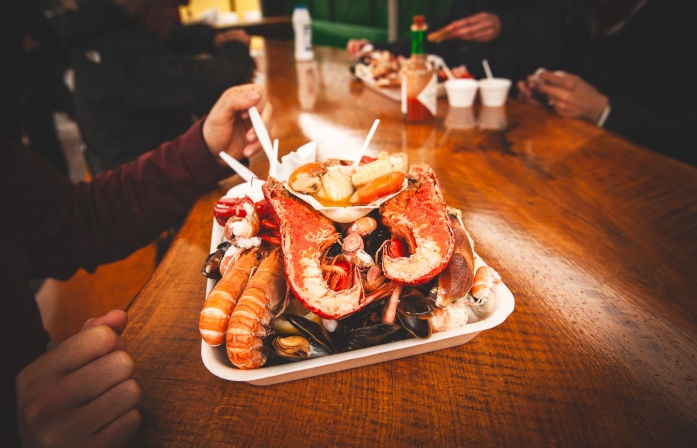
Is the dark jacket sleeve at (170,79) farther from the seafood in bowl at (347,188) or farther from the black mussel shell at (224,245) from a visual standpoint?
the seafood in bowl at (347,188)

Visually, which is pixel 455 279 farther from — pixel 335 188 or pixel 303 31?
pixel 303 31

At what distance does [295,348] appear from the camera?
0.55 metres

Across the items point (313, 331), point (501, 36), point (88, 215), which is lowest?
point (88, 215)

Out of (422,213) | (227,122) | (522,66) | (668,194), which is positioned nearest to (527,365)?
(422,213)

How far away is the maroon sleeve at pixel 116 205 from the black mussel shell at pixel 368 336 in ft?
2.75

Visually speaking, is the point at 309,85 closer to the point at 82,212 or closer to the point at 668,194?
the point at 82,212

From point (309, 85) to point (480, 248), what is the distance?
6.71 ft

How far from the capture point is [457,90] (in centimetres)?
186

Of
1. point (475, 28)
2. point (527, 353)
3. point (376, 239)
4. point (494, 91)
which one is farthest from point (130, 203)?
point (475, 28)

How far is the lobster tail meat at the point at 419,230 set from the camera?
564mm

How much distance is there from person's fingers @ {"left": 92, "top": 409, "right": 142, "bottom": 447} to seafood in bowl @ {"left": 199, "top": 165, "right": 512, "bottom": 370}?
0.14m

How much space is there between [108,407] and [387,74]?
7.44 feet

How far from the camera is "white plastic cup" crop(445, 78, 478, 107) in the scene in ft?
6.04

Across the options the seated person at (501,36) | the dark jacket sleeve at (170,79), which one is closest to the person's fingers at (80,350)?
the dark jacket sleeve at (170,79)
